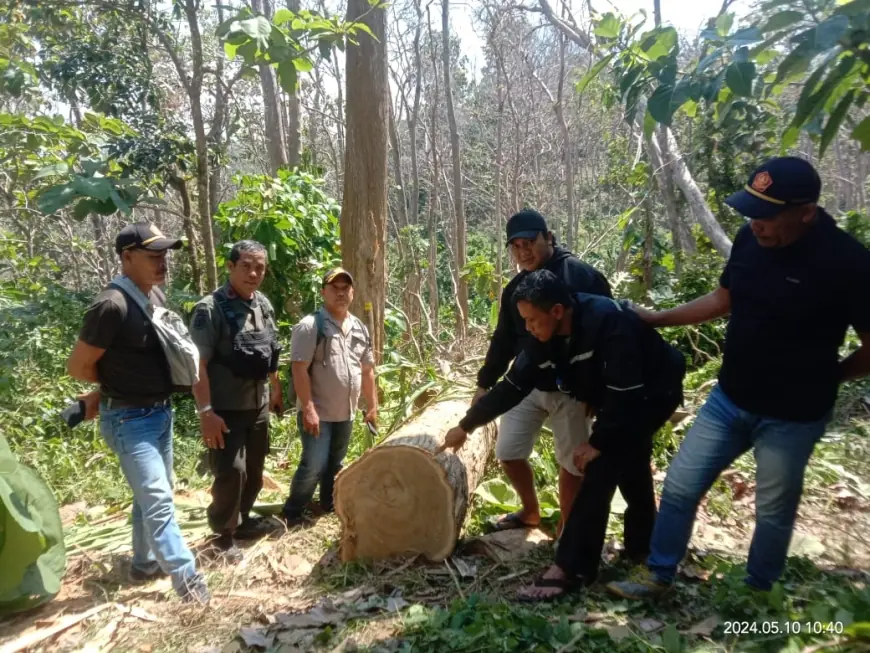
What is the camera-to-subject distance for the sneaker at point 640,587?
8.80 ft

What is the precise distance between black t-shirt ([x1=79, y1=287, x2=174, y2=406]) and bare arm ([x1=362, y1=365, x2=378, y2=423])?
139cm

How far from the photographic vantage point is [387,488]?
3.38 metres

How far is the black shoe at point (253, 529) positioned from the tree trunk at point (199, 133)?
3.25 meters

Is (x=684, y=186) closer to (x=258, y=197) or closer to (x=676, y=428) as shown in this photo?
(x=676, y=428)

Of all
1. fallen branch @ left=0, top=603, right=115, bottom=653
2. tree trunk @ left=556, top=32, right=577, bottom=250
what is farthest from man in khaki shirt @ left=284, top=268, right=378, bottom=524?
tree trunk @ left=556, top=32, right=577, bottom=250

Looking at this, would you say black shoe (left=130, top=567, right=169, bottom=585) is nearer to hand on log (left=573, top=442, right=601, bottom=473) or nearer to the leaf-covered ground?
the leaf-covered ground

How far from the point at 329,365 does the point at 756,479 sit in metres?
2.38

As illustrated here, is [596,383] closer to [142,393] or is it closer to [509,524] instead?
[509,524]

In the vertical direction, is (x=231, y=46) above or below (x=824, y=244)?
above

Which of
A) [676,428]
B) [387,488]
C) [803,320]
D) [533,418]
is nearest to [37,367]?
[387,488]

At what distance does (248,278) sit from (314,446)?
114 cm

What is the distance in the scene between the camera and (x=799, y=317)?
94.0 inches

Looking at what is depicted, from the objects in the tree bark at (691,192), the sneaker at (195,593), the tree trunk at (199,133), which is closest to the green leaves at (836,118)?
the sneaker at (195,593)

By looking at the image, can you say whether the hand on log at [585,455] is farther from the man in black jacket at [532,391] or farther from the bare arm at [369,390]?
the bare arm at [369,390]
